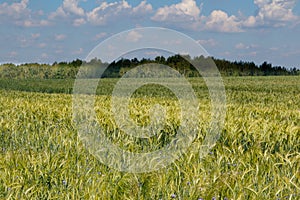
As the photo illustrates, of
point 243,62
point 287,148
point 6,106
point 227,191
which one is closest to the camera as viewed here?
point 227,191

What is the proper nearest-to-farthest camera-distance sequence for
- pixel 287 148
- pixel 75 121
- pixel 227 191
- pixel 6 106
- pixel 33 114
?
1. pixel 227 191
2. pixel 287 148
3. pixel 75 121
4. pixel 33 114
5. pixel 6 106

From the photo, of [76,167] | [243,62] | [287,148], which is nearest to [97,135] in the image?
[76,167]

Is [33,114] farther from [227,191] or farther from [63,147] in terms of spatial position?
[227,191]

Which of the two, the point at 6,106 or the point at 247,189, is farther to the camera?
the point at 6,106

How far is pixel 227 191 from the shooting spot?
379 centimetres

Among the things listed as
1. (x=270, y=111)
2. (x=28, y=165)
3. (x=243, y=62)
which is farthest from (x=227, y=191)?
(x=243, y=62)

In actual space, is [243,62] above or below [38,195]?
above

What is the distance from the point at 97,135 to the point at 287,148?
2.97 meters

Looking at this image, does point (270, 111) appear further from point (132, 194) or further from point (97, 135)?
point (132, 194)

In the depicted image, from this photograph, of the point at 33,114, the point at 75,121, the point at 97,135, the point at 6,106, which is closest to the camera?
the point at 97,135

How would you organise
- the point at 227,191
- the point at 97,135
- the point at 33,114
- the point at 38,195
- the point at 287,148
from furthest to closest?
1. the point at 33,114
2. the point at 97,135
3. the point at 287,148
4. the point at 38,195
5. the point at 227,191

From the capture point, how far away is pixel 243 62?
2554 inches

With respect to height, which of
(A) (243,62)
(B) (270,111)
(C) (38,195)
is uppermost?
(A) (243,62)

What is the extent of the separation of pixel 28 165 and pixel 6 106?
6.11 meters
